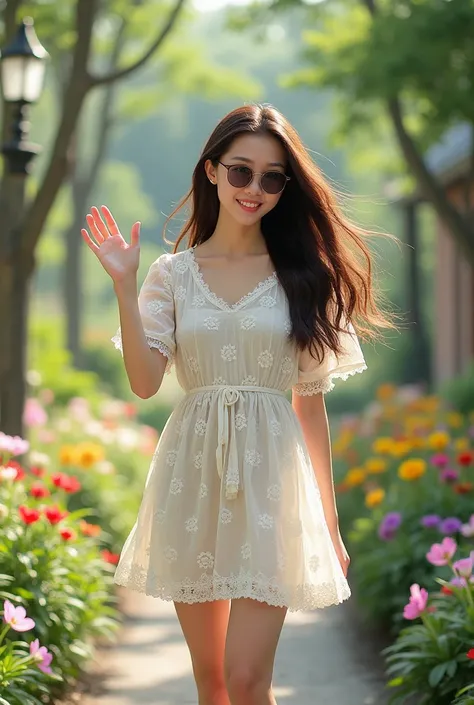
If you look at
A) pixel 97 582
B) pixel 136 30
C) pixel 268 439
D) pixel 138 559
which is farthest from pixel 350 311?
pixel 136 30

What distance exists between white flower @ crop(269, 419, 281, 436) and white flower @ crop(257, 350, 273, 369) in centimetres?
16

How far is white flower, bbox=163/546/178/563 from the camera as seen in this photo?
352 cm

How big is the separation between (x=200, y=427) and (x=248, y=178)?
724mm

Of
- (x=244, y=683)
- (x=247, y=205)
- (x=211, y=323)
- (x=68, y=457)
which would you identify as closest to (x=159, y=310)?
(x=211, y=323)

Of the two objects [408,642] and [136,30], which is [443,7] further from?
[136,30]

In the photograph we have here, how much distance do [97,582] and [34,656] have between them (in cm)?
147

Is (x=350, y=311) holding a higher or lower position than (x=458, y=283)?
lower

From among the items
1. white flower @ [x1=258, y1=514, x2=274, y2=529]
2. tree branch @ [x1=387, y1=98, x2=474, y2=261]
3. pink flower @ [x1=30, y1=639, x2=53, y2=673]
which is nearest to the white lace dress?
white flower @ [x1=258, y1=514, x2=274, y2=529]

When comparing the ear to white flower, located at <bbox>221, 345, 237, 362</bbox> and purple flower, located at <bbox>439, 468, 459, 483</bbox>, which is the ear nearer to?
white flower, located at <bbox>221, 345, 237, 362</bbox>

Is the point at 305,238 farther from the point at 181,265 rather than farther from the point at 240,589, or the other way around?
the point at 240,589

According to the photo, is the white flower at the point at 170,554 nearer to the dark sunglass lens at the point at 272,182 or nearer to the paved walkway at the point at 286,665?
the dark sunglass lens at the point at 272,182

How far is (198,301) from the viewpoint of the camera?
364 cm

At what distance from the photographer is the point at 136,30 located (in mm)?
18438

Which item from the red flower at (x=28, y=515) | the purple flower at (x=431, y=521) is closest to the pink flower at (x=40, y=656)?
the red flower at (x=28, y=515)
